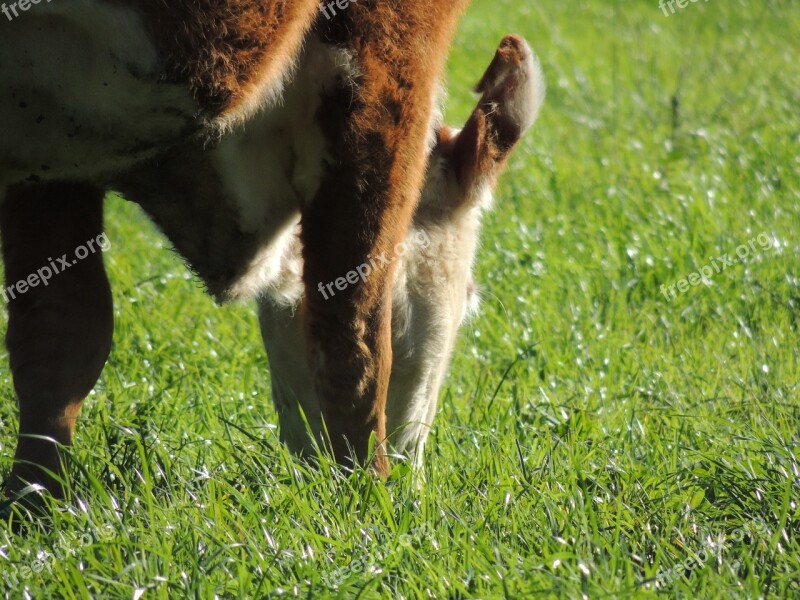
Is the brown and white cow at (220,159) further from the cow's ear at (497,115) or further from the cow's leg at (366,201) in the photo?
the cow's ear at (497,115)

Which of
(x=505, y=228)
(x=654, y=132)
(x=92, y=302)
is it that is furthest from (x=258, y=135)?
(x=654, y=132)

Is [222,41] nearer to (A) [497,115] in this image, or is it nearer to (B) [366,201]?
(B) [366,201]

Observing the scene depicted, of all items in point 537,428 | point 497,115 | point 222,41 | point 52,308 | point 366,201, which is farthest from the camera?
point 537,428

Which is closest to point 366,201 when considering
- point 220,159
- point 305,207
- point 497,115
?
point 305,207

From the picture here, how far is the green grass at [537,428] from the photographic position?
2609 mm

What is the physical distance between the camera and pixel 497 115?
3.52 m

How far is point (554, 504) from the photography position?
2881 millimetres

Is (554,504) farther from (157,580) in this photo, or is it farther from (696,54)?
(696,54)

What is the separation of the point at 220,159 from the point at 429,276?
800mm

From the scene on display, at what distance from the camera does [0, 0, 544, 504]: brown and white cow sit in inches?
99.6

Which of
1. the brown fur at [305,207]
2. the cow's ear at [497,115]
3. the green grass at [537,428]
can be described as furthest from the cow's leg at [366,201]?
the cow's ear at [497,115]

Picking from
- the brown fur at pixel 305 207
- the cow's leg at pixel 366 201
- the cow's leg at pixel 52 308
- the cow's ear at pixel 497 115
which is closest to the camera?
the brown fur at pixel 305 207

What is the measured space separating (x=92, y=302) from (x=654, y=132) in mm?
4915

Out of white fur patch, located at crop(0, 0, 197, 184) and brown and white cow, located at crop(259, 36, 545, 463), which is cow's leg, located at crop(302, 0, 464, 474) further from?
white fur patch, located at crop(0, 0, 197, 184)
